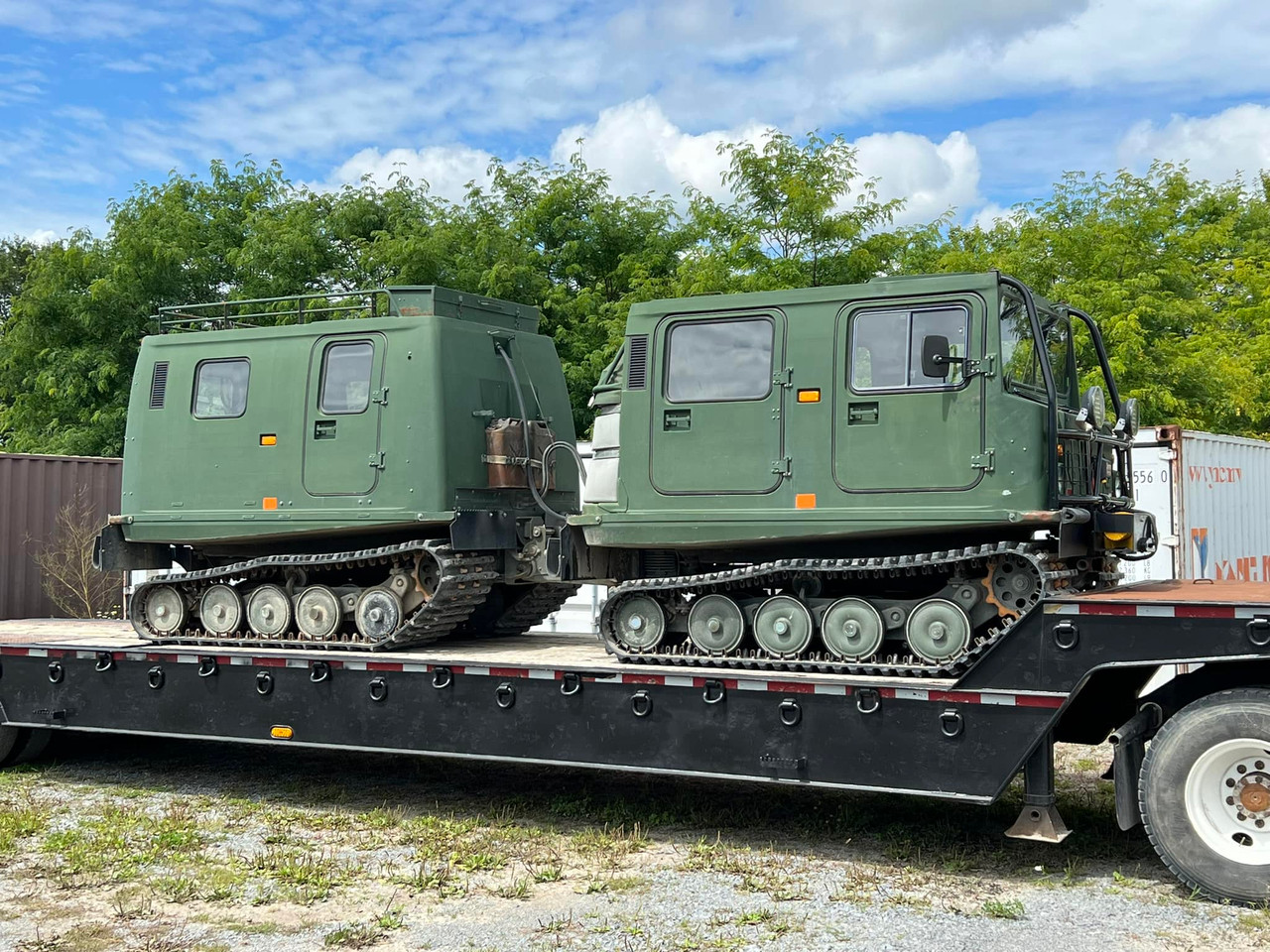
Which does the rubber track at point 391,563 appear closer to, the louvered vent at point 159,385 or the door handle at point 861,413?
the louvered vent at point 159,385

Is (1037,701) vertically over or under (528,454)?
under

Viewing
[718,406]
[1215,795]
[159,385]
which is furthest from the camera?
[159,385]

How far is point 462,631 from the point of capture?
37.3 feet

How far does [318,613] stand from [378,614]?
1.73ft

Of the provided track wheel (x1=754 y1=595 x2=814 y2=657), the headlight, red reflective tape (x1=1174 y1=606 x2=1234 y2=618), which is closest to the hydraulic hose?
track wheel (x1=754 y1=595 x2=814 y2=657)

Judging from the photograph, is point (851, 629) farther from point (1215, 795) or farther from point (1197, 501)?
point (1197, 501)

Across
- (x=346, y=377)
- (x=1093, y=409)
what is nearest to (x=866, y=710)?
(x=1093, y=409)

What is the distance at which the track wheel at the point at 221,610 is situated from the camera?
10367mm

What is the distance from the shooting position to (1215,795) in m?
7.20

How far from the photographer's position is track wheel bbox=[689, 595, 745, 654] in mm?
8406

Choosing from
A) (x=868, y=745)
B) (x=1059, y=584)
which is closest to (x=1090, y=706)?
(x=1059, y=584)

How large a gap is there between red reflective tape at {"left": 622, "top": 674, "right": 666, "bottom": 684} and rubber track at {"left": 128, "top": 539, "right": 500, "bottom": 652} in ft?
6.06

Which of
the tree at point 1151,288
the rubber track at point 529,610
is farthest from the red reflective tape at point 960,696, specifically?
the tree at point 1151,288

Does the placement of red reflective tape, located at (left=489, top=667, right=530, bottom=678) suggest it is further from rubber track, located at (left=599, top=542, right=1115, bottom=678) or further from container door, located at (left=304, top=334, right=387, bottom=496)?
container door, located at (left=304, top=334, right=387, bottom=496)
